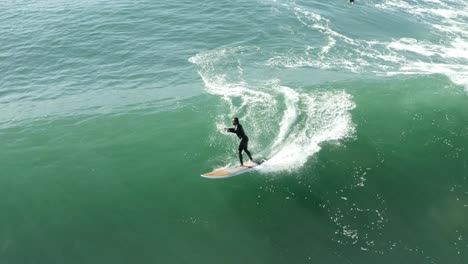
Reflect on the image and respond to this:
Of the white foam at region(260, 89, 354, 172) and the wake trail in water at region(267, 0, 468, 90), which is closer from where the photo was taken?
the white foam at region(260, 89, 354, 172)

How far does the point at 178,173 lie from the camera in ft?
65.3

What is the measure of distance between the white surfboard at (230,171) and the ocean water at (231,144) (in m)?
0.55

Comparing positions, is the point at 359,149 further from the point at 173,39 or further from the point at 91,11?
the point at 91,11

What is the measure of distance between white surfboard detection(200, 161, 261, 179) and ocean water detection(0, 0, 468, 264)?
1.80 ft

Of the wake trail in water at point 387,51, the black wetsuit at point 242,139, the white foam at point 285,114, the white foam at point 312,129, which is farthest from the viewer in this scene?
the wake trail in water at point 387,51

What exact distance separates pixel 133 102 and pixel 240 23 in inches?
755

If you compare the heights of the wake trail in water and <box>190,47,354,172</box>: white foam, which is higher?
the wake trail in water

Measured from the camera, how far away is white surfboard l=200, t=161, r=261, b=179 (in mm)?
18891

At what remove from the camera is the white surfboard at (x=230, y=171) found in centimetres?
1889

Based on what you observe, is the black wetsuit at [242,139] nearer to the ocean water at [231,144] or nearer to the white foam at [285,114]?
the ocean water at [231,144]

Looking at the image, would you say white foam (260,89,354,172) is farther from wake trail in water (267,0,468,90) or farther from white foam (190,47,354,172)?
wake trail in water (267,0,468,90)

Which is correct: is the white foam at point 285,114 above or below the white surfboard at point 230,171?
above

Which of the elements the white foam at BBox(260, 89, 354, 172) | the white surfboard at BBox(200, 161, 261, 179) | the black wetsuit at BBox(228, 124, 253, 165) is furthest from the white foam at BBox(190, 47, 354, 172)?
the black wetsuit at BBox(228, 124, 253, 165)

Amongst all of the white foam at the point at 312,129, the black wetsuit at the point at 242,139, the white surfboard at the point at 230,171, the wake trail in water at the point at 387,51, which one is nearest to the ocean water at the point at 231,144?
the white foam at the point at 312,129
